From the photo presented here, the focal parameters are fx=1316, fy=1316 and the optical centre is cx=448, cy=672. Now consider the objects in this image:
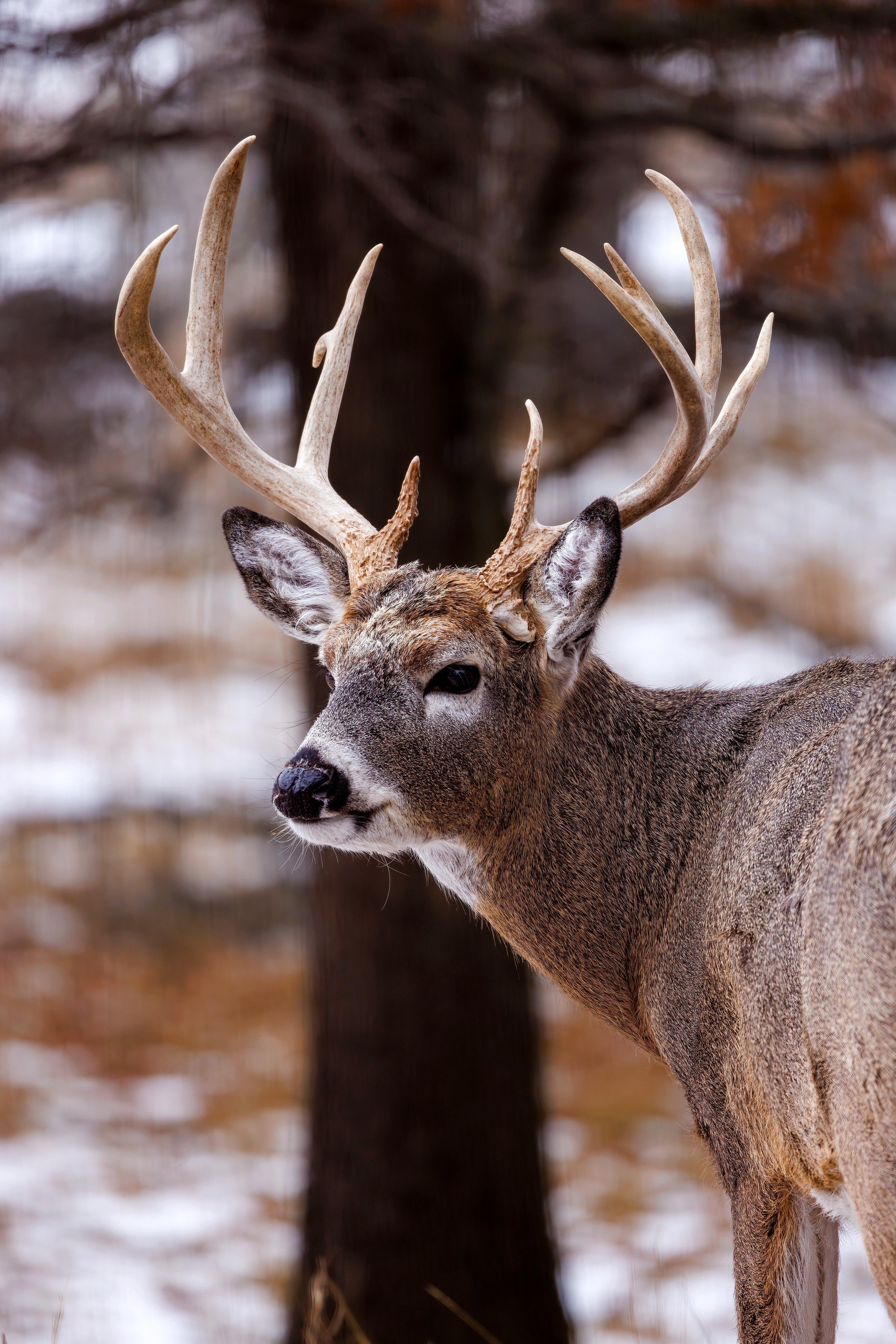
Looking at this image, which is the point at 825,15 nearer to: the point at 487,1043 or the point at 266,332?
the point at 266,332

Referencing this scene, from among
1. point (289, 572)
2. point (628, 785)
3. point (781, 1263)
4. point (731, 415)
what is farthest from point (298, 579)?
point (781, 1263)

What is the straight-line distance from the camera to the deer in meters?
2.89

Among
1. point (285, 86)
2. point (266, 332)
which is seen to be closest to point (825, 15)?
point (285, 86)

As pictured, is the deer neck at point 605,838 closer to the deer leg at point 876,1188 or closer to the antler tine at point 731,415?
the antler tine at point 731,415

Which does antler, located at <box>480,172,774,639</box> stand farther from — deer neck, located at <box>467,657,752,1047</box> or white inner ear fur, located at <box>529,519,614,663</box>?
deer neck, located at <box>467,657,752,1047</box>

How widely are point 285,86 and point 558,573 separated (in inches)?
111

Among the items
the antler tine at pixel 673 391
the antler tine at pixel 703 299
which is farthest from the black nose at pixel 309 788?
the antler tine at pixel 703 299

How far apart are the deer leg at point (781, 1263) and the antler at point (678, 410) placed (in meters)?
1.65

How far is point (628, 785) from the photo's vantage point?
394 centimetres

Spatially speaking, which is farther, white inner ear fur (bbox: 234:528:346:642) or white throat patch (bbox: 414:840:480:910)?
white inner ear fur (bbox: 234:528:346:642)

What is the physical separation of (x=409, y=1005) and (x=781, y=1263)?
3168mm

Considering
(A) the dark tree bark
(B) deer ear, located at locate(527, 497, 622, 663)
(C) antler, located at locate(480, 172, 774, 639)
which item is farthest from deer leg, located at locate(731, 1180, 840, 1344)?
(A) the dark tree bark

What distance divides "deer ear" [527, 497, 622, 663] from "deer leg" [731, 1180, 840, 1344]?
5.06 ft

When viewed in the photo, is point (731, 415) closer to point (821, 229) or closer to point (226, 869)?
point (821, 229)
